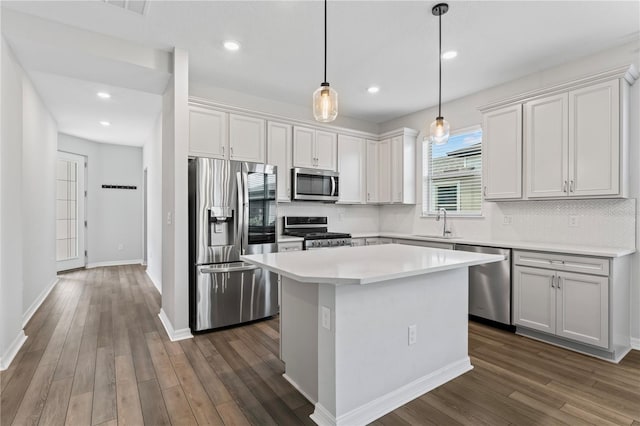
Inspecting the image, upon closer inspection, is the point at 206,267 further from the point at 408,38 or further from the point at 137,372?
the point at 408,38

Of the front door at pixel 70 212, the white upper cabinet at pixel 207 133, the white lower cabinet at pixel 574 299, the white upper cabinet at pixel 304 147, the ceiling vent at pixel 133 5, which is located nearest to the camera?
the ceiling vent at pixel 133 5

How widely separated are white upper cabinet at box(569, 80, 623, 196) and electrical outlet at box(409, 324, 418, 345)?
2.21 metres

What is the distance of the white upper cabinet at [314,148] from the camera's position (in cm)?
446

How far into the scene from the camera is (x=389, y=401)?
202 centimetres

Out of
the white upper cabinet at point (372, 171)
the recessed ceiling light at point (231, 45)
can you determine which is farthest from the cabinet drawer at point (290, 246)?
the recessed ceiling light at point (231, 45)

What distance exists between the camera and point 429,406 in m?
2.04

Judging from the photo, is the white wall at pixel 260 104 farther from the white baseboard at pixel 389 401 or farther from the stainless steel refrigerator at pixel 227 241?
the white baseboard at pixel 389 401

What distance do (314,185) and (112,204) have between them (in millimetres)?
5351

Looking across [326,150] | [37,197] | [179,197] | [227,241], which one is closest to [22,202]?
[37,197]

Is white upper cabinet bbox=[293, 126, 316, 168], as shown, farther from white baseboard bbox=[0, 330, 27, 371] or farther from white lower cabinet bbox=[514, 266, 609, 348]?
white baseboard bbox=[0, 330, 27, 371]

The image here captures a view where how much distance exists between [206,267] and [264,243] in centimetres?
69

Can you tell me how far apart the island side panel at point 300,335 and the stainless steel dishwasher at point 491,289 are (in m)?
2.26

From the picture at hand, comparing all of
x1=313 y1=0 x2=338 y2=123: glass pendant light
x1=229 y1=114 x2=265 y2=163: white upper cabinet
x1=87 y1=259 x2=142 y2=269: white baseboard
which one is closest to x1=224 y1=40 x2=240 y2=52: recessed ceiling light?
x1=229 y1=114 x2=265 y2=163: white upper cabinet

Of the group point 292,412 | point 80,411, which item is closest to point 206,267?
point 80,411
